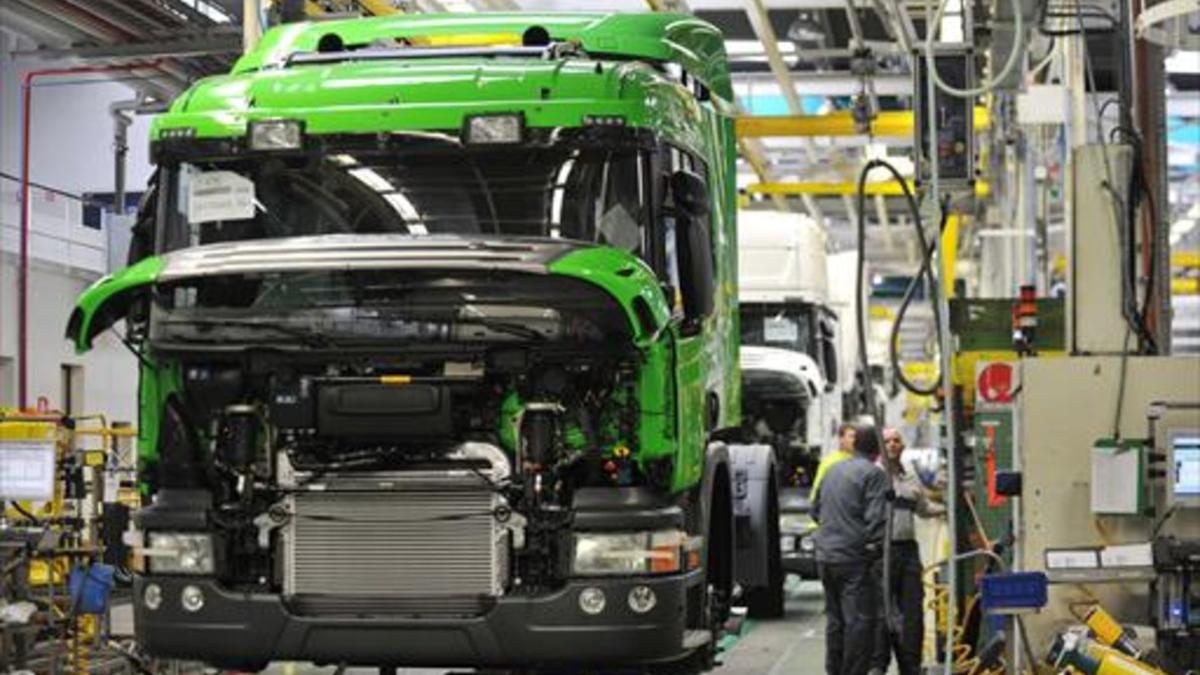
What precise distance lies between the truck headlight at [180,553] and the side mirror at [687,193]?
2130 mm

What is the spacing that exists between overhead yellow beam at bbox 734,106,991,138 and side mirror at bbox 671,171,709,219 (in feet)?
35.8

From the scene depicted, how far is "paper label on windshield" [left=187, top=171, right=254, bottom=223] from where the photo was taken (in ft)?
20.8

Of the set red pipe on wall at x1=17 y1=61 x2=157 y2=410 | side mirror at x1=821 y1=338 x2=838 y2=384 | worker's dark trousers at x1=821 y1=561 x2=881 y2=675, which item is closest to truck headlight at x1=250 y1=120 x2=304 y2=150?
worker's dark trousers at x1=821 y1=561 x2=881 y2=675

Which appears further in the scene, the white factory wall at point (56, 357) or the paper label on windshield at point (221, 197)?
the white factory wall at point (56, 357)

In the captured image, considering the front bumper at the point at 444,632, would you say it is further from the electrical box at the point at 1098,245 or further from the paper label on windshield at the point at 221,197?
the electrical box at the point at 1098,245

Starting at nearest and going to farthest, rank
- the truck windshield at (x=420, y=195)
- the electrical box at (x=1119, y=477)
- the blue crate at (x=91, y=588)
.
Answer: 1. the truck windshield at (x=420, y=195)
2. the electrical box at (x=1119, y=477)
3. the blue crate at (x=91, y=588)

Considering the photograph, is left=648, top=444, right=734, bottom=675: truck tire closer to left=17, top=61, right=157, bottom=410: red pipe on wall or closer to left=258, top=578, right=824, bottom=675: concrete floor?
left=258, top=578, right=824, bottom=675: concrete floor

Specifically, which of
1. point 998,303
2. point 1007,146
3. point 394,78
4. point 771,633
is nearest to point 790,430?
point 771,633

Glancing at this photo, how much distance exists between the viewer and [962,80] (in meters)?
7.81

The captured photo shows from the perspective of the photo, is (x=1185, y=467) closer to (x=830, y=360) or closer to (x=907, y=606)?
(x=907, y=606)

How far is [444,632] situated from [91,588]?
→ 455 centimetres

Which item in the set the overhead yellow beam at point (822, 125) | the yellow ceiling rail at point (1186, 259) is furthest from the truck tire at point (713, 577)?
the yellow ceiling rail at point (1186, 259)

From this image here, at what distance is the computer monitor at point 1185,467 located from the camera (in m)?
7.55

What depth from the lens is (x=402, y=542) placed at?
5973mm
